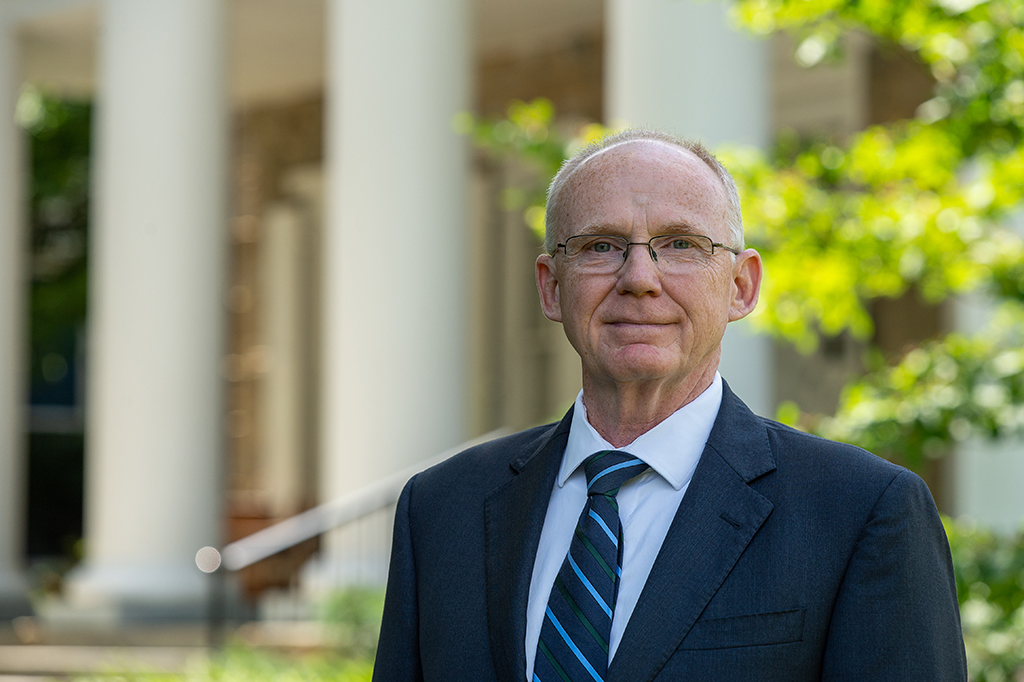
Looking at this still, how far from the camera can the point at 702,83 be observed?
8430 mm

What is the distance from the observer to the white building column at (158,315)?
11.6 m

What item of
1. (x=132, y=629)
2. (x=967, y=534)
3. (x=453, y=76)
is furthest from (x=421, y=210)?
(x=967, y=534)

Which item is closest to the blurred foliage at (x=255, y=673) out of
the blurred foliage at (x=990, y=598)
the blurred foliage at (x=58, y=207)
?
the blurred foliage at (x=990, y=598)

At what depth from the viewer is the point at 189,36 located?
11875 millimetres

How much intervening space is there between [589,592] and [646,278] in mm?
510

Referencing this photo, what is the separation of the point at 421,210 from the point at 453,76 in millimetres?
1204

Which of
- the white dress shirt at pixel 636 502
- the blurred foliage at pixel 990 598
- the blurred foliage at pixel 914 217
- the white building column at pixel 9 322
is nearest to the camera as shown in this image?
the white dress shirt at pixel 636 502

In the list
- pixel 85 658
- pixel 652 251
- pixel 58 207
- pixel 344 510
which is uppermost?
pixel 58 207

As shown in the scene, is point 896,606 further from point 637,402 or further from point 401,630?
point 401,630

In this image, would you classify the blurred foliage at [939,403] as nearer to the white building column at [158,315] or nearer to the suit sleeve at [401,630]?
the suit sleeve at [401,630]

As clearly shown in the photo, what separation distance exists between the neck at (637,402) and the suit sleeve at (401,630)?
1.52ft

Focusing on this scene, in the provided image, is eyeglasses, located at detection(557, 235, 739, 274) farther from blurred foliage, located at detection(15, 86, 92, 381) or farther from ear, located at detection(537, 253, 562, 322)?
blurred foliage, located at detection(15, 86, 92, 381)

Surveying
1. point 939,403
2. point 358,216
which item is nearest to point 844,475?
point 939,403

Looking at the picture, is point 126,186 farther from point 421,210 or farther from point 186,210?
point 421,210
